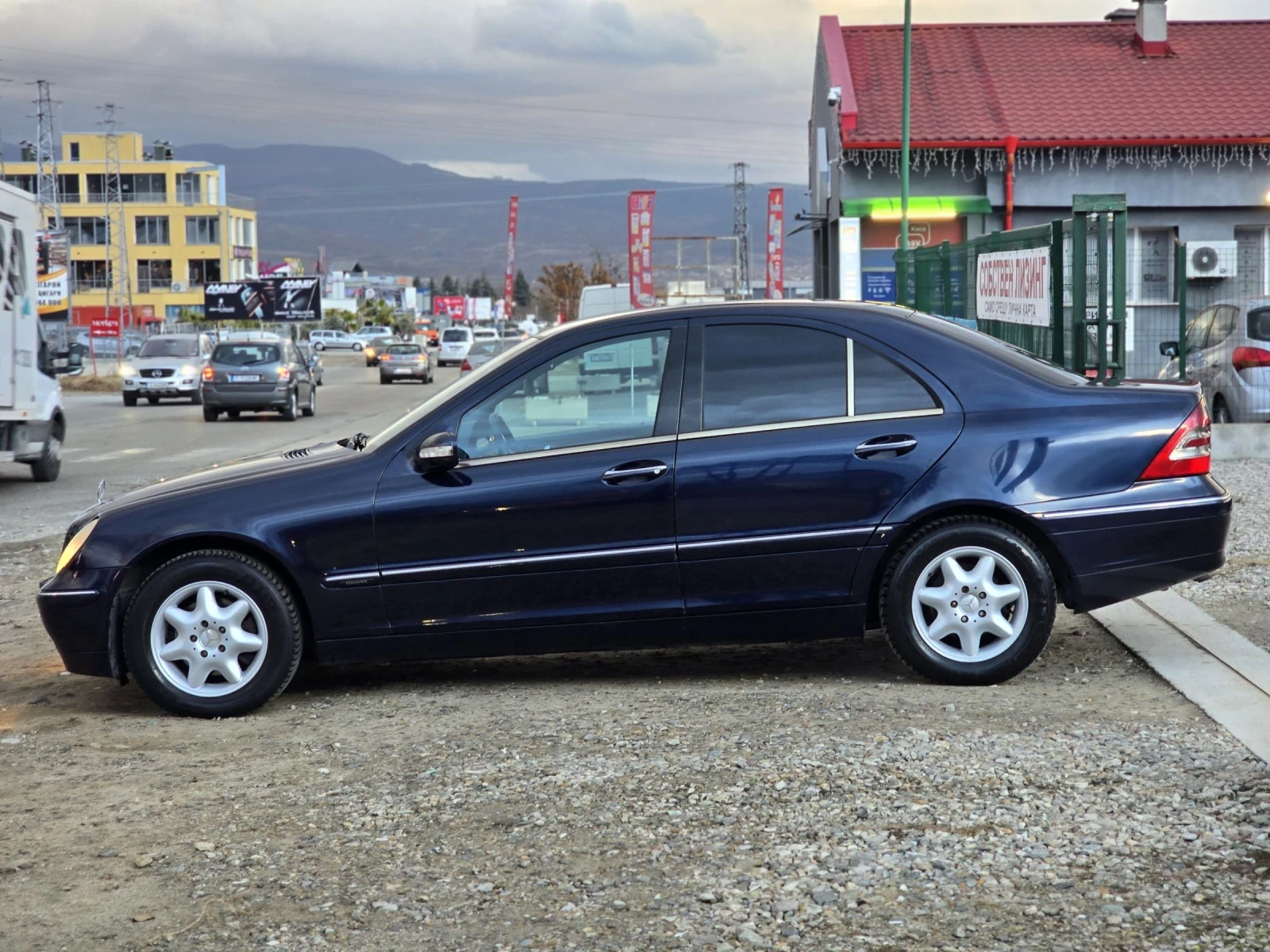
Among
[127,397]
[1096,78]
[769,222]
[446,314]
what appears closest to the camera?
[1096,78]

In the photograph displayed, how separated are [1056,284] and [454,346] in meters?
59.2

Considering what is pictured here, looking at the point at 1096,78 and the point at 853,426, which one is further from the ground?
the point at 1096,78

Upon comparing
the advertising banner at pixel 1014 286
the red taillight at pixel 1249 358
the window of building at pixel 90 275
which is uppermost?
the window of building at pixel 90 275

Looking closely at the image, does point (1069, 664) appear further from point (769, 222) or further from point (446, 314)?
point (446, 314)

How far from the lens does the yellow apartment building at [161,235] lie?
127500mm

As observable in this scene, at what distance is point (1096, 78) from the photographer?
30.9 metres

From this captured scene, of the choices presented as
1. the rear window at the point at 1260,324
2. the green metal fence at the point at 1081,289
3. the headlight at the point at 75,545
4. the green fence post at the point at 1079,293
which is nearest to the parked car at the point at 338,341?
the rear window at the point at 1260,324

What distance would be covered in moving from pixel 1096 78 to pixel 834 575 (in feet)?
89.1

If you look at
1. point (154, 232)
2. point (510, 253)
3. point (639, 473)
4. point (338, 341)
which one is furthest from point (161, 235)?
point (639, 473)

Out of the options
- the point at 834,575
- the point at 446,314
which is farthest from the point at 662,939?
the point at 446,314

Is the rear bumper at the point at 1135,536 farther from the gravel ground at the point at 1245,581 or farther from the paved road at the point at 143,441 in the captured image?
the paved road at the point at 143,441

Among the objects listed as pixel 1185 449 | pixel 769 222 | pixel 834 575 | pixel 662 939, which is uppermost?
pixel 769 222

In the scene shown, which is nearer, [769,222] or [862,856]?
[862,856]

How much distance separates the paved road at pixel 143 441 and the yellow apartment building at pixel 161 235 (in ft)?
289
